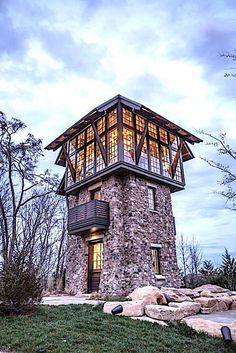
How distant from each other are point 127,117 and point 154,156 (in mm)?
2633

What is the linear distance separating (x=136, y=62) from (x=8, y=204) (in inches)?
534

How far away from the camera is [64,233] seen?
24797 millimetres

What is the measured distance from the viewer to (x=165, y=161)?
1605 centimetres

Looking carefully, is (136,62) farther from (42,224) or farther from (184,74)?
(42,224)

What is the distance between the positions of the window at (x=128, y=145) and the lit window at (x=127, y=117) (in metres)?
0.45

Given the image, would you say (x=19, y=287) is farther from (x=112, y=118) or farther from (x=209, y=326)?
(x=112, y=118)

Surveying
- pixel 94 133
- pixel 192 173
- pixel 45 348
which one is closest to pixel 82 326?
pixel 45 348

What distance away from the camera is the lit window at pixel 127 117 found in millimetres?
14629

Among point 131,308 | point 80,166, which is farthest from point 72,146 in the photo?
point 131,308

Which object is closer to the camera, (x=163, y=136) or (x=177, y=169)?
(x=163, y=136)

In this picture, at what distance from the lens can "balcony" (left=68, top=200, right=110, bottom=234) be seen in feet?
43.6

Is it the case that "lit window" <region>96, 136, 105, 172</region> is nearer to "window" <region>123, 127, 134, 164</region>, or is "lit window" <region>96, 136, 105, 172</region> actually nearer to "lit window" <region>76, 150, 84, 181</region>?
"window" <region>123, 127, 134, 164</region>

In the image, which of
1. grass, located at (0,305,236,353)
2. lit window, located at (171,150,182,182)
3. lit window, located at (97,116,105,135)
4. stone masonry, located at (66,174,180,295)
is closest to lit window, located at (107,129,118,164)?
lit window, located at (97,116,105,135)

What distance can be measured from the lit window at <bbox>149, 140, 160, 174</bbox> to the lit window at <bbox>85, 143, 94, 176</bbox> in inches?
130
